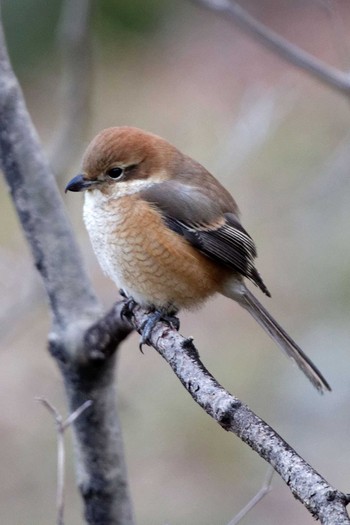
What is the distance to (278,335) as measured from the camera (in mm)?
3525

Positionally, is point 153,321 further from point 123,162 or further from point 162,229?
point 123,162

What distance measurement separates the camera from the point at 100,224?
3.39m

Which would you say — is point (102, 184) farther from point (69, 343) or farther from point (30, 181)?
point (69, 343)

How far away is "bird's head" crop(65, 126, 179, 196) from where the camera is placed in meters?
3.38

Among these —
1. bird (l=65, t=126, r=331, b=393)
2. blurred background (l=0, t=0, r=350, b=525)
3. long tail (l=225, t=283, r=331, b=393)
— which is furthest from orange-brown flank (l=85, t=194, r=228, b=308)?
blurred background (l=0, t=0, r=350, b=525)

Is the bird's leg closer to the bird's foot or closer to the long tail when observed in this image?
the bird's foot

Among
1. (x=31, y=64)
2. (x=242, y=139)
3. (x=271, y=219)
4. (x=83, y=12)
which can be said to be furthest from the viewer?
(x=31, y=64)

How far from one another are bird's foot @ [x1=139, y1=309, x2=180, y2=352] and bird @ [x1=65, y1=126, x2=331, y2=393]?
23 millimetres

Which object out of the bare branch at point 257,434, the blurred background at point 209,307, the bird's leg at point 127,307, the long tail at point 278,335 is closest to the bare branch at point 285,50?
the blurred background at point 209,307

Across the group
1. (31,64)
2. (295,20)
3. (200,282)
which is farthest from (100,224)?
(295,20)

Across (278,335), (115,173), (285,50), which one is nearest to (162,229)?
(115,173)

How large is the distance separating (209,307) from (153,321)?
445 centimetres

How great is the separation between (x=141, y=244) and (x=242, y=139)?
1.78m

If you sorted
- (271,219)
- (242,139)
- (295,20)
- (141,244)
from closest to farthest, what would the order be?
1. (141,244)
2. (242,139)
3. (271,219)
4. (295,20)
